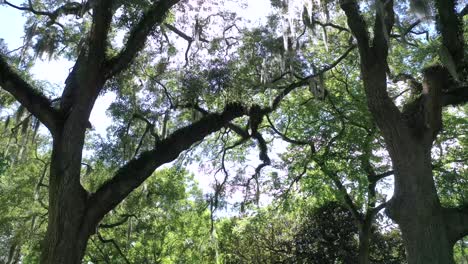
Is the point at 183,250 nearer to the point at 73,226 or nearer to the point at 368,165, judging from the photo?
the point at 368,165

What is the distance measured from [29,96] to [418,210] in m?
7.45

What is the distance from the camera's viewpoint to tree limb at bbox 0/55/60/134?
9.01 m

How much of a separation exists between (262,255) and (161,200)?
4.78 metres

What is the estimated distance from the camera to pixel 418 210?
7.63 meters

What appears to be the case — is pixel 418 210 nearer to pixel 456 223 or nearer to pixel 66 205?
pixel 456 223

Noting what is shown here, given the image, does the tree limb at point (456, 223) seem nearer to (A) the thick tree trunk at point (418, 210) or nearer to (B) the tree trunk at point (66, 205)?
(A) the thick tree trunk at point (418, 210)

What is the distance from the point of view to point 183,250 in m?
22.6

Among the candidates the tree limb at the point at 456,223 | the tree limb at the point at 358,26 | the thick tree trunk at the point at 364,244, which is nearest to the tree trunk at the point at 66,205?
the tree limb at the point at 358,26

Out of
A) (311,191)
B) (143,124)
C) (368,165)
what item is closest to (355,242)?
(311,191)

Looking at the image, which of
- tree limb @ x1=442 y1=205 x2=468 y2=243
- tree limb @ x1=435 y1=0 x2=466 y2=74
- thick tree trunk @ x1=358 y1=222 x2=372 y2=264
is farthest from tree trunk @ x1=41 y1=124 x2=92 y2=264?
thick tree trunk @ x1=358 y1=222 x2=372 y2=264

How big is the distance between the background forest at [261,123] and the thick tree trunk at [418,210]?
→ 0.07 ft

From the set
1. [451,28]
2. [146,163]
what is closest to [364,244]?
[451,28]

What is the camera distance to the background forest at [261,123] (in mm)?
8328

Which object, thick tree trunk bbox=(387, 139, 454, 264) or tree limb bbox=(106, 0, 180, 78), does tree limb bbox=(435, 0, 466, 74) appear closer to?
thick tree trunk bbox=(387, 139, 454, 264)
